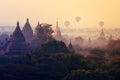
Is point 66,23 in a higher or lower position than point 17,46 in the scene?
higher

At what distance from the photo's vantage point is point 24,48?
2534 inches

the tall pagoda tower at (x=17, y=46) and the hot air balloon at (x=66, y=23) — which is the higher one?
the hot air balloon at (x=66, y=23)

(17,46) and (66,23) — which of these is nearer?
(17,46)

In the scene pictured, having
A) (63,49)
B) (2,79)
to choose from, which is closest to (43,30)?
(63,49)

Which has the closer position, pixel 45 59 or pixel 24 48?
pixel 45 59

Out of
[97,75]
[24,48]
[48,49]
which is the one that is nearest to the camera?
[97,75]

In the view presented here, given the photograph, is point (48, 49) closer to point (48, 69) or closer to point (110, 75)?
point (48, 69)

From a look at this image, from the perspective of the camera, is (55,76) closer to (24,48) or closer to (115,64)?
(115,64)

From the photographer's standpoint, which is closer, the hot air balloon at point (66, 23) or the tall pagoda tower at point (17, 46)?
the tall pagoda tower at point (17, 46)

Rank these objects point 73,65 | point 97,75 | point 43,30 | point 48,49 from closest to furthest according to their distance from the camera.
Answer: point 97,75
point 73,65
point 48,49
point 43,30

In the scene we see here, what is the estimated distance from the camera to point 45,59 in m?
50.8

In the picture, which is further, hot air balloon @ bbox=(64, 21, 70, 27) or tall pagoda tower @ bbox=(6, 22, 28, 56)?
hot air balloon @ bbox=(64, 21, 70, 27)

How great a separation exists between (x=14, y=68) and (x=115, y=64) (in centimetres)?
805

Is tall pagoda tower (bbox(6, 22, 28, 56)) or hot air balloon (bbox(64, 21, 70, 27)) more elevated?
hot air balloon (bbox(64, 21, 70, 27))
